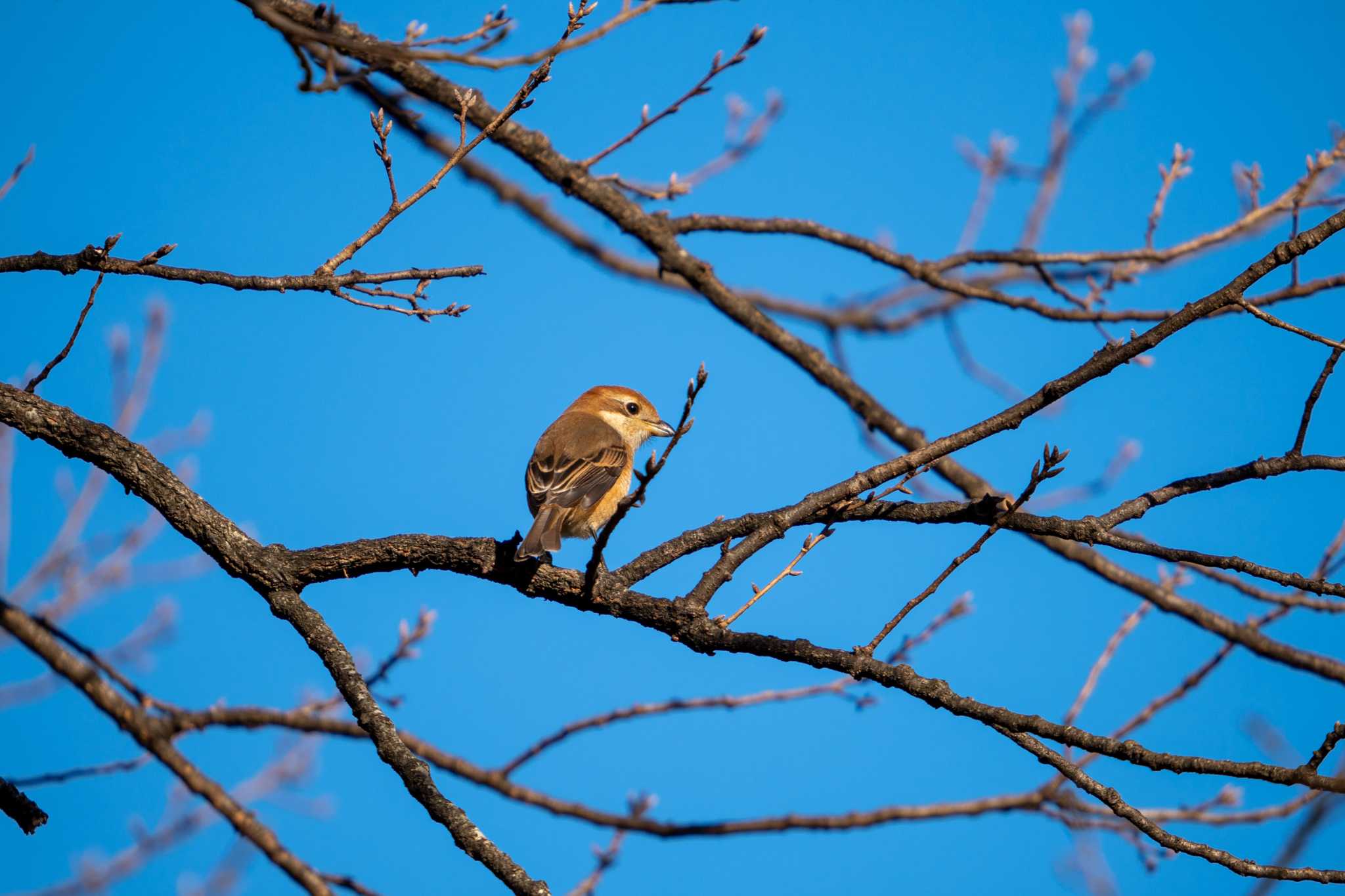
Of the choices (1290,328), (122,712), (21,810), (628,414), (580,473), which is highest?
(628,414)

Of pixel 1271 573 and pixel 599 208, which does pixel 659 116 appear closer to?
pixel 599 208

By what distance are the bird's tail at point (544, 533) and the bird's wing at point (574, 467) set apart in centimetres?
9

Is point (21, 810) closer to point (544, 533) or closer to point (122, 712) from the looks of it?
point (122, 712)

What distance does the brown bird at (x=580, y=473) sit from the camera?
557cm

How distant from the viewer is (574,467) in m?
6.27

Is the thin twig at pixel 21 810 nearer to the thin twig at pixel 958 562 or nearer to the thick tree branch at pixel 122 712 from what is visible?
the thick tree branch at pixel 122 712

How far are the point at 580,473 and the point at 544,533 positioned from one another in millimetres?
1148


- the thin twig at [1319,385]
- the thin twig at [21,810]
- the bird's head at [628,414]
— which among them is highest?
the bird's head at [628,414]

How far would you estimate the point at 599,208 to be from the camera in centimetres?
639

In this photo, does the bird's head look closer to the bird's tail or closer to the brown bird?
the brown bird

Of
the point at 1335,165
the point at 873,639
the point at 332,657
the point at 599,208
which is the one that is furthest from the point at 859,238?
the point at 332,657

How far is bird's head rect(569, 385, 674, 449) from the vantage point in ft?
25.8

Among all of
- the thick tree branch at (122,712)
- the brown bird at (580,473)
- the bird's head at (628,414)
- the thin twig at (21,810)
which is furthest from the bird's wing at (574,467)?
the thin twig at (21,810)

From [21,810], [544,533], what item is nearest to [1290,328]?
[544,533]
